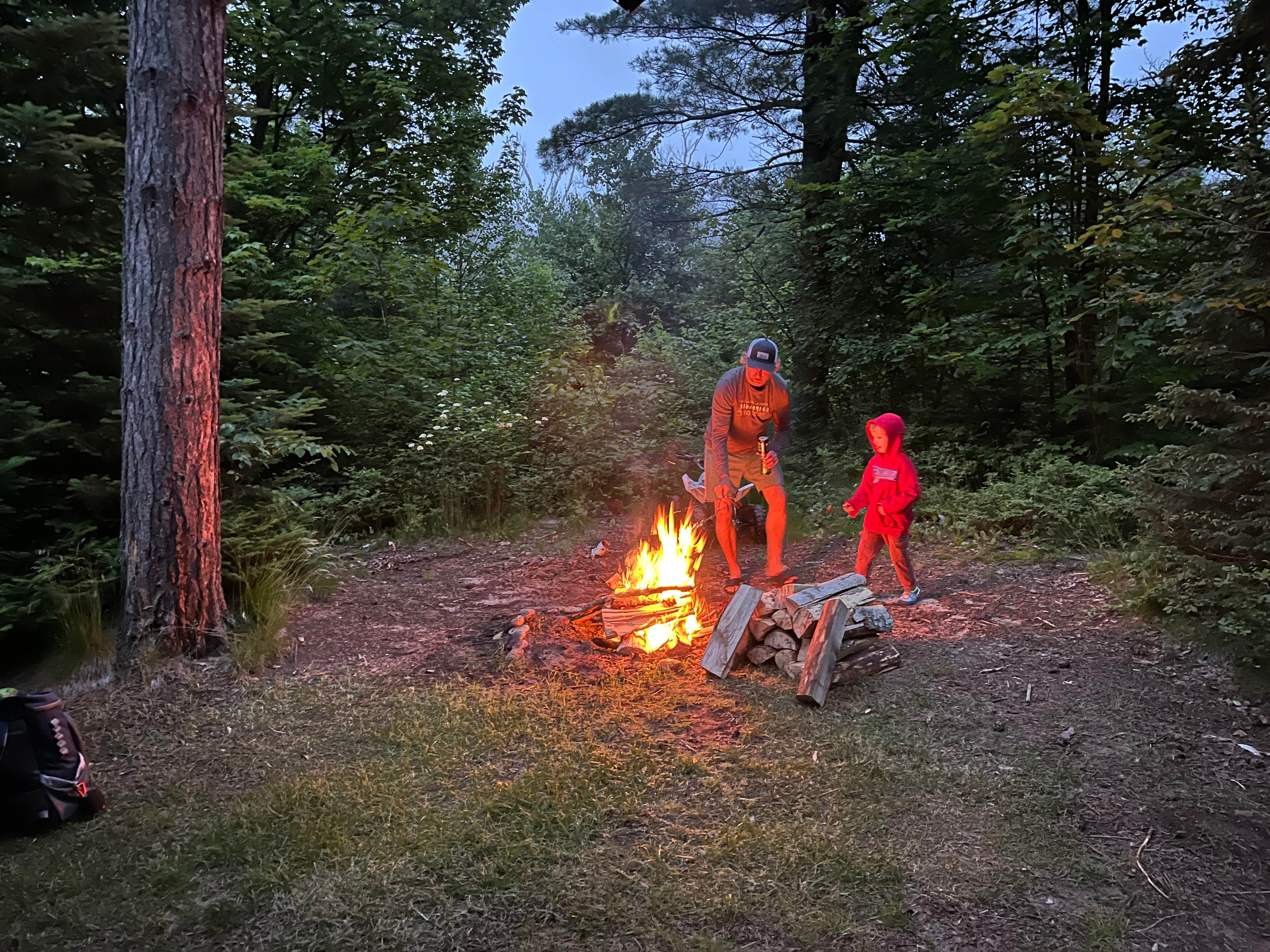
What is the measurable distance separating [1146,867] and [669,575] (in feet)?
11.4

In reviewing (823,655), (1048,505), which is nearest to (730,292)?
(1048,505)

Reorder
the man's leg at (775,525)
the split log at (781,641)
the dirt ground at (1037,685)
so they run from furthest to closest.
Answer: the man's leg at (775,525) → the split log at (781,641) → the dirt ground at (1037,685)

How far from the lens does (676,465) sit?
967cm

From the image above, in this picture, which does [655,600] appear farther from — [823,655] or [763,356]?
[763,356]

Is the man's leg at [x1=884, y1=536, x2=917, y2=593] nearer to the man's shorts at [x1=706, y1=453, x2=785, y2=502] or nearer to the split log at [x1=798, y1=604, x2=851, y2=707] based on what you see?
the man's shorts at [x1=706, y1=453, x2=785, y2=502]

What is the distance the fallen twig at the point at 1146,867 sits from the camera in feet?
9.02

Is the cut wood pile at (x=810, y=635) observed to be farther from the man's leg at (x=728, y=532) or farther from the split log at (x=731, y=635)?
the man's leg at (x=728, y=532)

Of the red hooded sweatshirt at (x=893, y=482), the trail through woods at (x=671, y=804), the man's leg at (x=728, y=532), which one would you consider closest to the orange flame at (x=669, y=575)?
the man's leg at (x=728, y=532)

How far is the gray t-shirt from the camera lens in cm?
614

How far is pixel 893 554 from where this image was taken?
5.68 metres

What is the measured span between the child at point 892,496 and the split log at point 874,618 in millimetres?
722

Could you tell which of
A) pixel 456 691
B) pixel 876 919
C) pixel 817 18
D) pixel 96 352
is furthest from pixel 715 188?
pixel 876 919

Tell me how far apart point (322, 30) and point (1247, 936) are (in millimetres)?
Result: 12905

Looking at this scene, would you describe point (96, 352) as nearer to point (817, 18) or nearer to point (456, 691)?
point (456, 691)
